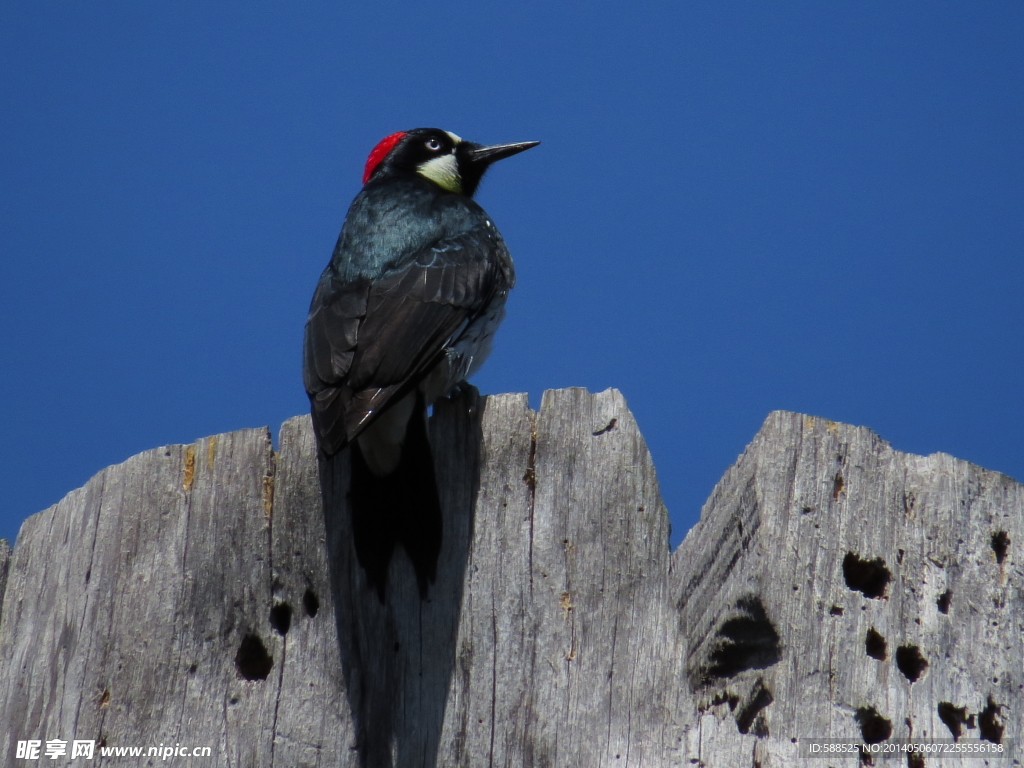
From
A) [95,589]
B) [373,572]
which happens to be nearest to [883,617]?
[373,572]

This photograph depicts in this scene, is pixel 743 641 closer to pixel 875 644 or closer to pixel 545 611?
pixel 875 644

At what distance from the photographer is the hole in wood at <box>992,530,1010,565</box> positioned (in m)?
3.26

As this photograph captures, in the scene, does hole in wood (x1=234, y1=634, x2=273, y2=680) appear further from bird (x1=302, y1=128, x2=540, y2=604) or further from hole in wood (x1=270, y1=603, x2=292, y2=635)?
bird (x1=302, y1=128, x2=540, y2=604)

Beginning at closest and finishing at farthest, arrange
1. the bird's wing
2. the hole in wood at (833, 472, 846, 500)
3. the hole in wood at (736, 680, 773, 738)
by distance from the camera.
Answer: the hole in wood at (736, 680, 773, 738) → the hole in wood at (833, 472, 846, 500) → the bird's wing

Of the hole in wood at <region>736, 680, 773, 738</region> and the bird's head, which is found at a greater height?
the bird's head

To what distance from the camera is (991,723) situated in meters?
3.04

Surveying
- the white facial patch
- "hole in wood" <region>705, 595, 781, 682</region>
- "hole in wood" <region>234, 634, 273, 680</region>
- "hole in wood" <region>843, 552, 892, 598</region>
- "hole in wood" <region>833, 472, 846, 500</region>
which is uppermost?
the white facial patch

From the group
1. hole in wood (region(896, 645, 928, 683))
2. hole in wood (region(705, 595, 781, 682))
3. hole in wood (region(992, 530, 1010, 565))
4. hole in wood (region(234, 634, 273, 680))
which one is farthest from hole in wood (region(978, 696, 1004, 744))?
hole in wood (region(234, 634, 273, 680))

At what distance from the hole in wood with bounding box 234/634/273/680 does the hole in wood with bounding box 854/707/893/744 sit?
1.72 metres

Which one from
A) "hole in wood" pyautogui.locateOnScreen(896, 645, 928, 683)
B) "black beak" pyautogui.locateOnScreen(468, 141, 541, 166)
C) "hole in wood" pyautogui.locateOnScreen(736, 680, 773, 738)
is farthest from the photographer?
"black beak" pyautogui.locateOnScreen(468, 141, 541, 166)

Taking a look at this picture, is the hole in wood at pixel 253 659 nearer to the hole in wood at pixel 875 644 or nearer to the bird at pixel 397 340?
the bird at pixel 397 340

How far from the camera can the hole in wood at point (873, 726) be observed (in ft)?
9.52

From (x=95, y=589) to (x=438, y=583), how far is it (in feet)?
3.59

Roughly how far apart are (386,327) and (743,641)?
5.24ft
